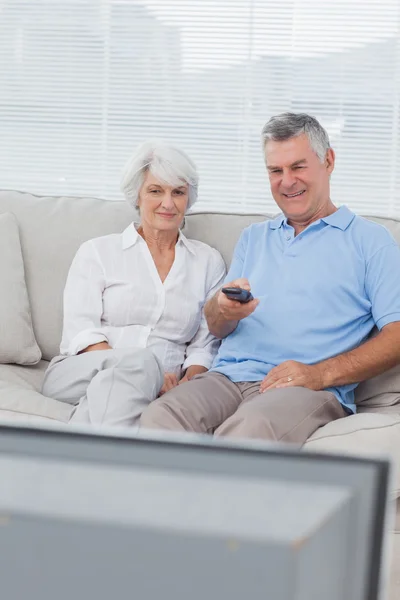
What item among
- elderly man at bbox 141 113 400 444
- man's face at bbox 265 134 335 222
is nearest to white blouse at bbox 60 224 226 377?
elderly man at bbox 141 113 400 444

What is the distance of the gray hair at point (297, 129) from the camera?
229 centimetres

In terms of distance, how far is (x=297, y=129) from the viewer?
7.52 ft

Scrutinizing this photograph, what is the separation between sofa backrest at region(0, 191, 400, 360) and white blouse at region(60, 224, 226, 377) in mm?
148

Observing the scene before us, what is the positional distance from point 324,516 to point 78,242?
230 centimetres

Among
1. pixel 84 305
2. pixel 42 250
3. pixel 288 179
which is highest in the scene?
pixel 288 179

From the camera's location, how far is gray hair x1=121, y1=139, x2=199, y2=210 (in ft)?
8.02

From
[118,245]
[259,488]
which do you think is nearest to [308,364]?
[118,245]

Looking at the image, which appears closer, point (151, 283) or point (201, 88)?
point (151, 283)

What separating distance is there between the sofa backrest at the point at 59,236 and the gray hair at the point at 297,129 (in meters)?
0.36

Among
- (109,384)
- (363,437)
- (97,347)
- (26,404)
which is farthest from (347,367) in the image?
(26,404)

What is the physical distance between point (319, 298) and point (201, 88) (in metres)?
1.85

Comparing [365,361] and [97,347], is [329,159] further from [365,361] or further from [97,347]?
[97,347]

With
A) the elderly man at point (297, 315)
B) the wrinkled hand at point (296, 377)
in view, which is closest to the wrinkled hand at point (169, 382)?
the elderly man at point (297, 315)

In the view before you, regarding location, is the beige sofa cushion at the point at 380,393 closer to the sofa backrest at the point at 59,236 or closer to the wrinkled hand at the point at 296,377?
the wrinkled hand at the point at 296,377
